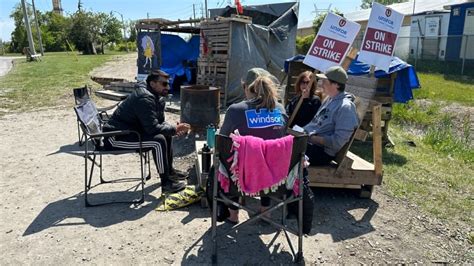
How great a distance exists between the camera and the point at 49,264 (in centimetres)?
281

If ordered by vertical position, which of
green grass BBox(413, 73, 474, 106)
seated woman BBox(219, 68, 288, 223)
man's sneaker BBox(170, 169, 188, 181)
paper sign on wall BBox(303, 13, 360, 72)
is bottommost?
green grass BBox(413, 73, 474, 106)

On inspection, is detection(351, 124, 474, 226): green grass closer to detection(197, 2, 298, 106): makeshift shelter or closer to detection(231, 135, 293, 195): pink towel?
detection(231, 135, 293, 195): pink towel

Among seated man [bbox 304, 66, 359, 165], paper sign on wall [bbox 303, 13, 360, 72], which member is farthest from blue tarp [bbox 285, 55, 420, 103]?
seated man [bbox 304, 66, 359, 165]

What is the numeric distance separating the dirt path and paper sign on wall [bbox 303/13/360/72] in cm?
154

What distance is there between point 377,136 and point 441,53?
56.2ft

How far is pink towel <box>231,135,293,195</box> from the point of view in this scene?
2516 mm

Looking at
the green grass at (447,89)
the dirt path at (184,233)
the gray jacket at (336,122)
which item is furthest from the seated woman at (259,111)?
the green grass at (447,89)

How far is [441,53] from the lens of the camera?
59.0 ft

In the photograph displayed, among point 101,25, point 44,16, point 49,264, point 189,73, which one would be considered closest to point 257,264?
point 49,264

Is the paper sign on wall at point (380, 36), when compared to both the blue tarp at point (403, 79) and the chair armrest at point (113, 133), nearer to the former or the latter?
the blue tarp at point (403, 79)

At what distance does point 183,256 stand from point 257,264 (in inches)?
23.0

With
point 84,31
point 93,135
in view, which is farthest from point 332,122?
point 84,31

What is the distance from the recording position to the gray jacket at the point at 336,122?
3.46 meters

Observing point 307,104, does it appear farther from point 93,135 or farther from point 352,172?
point 93,135
